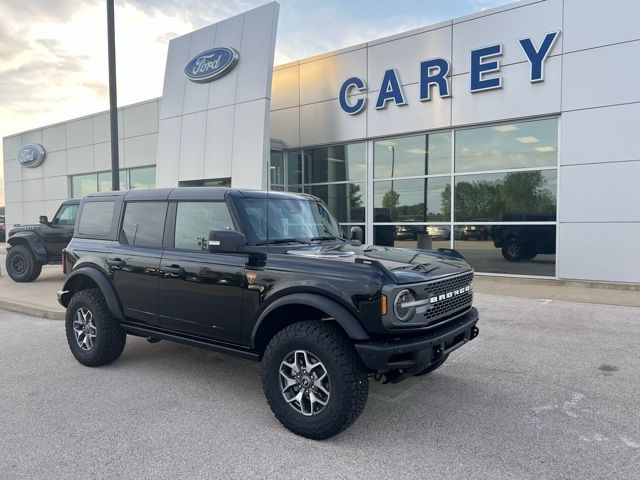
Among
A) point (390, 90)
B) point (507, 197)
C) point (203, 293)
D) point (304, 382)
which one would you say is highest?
point (390, 90)

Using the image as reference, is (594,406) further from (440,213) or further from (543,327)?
(440,213)

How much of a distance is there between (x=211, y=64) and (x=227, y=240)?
1228 cm

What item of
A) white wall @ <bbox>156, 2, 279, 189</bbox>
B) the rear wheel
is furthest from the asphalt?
white wall @ <bbox>156, 2, 279, 189</bbox>

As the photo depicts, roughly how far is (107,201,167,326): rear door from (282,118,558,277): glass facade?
355 inches

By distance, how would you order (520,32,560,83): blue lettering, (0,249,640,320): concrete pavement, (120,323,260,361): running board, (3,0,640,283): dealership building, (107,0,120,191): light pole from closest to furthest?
(120,323,260,361): running board
(0,249,640,320): concrete pavement
(107,0,120,191): light pole
(3,0,640,283): dealership building
(520,32,560,83): blue lettering

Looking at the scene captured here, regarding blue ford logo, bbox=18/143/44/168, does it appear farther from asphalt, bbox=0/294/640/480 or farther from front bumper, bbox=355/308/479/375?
front bumper, bbox=355/308/479/375

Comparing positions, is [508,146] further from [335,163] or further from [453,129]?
[335,163]

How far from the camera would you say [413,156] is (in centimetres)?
1301

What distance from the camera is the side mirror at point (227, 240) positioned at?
3.68 m

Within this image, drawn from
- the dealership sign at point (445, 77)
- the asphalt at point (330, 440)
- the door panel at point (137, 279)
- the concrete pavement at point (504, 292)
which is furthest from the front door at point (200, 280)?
the dealership sign at point (445, 77)

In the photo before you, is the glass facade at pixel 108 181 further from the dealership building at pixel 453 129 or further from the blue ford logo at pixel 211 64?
the blue ford logo at pixel 211 64

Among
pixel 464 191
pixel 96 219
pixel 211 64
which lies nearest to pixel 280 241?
pixel 96 219

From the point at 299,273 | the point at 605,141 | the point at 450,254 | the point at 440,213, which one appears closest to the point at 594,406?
the point at 450,254

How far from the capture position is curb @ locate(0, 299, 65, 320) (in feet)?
25.3
